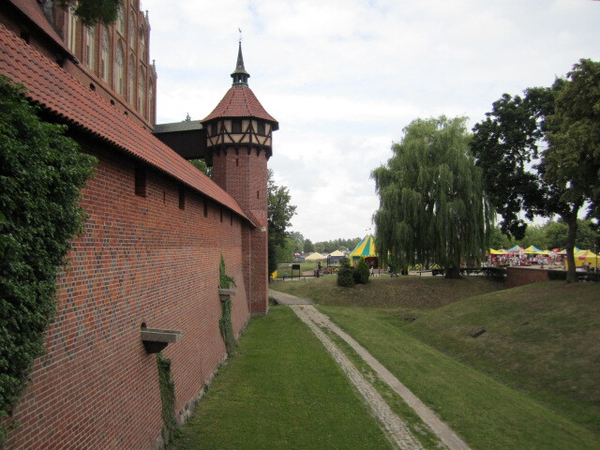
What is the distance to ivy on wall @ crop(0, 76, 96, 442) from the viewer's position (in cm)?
312

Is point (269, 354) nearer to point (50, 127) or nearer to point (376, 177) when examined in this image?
point (50, 127)

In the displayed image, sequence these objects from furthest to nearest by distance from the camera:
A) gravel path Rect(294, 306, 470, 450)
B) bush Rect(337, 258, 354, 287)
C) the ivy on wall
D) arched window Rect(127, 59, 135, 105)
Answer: bush Rect(337, 258, 354, 287) < arched window Rect(127, 59, 135, 105) < gravel path Rect(294, 306, 470, 450) < the ivy on wall

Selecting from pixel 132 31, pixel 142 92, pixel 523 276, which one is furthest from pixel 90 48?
pixel 523 276

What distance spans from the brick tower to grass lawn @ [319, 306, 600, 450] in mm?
6294

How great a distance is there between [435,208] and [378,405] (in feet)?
64.7

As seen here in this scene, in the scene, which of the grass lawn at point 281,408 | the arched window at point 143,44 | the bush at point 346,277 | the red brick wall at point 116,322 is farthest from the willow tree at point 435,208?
the red brick wall at point 116,322

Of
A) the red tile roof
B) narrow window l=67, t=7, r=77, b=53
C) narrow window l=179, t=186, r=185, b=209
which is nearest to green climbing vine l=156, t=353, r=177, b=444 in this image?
narrow window l=179, t=186, r=185, b=209

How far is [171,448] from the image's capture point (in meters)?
6.77

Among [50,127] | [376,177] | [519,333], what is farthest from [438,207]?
[50,127]

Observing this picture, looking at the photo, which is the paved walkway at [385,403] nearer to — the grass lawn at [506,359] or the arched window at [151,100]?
the grass lawn at [506,359]

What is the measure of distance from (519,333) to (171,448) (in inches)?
527

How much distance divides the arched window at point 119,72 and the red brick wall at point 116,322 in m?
10.2

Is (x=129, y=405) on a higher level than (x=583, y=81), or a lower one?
lower

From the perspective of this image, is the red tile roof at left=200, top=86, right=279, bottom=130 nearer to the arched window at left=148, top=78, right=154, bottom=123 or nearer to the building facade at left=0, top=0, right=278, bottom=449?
the arched window at left=148, top=78, right=154, bottom=123
